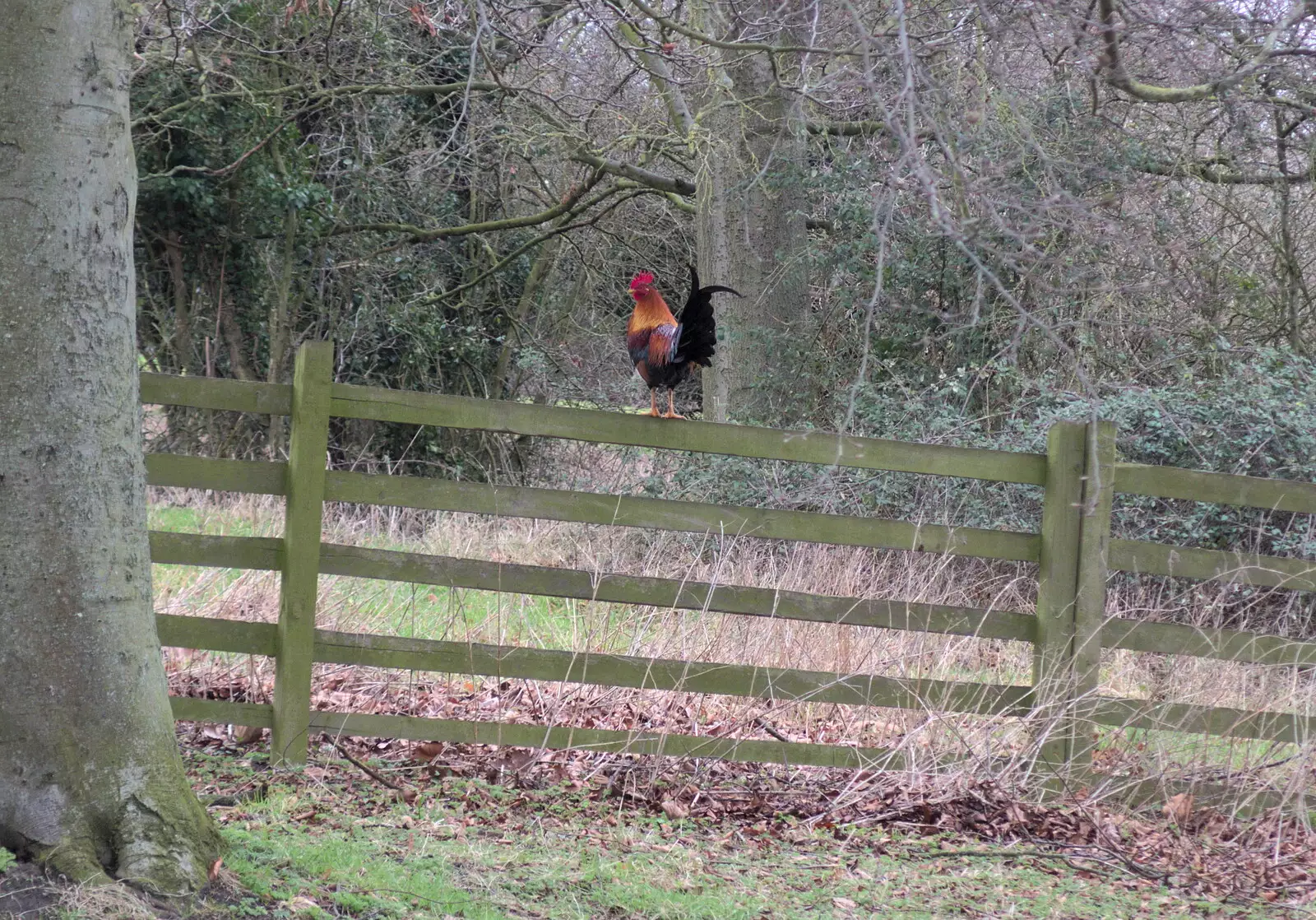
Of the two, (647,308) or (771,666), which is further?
(647,308)

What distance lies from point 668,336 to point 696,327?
0.56 ft

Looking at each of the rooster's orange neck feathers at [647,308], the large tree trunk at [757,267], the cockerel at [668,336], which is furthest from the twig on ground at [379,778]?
the large tree trunk at [757,267]

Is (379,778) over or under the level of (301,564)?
under

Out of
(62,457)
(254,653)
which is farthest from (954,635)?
(62,457)

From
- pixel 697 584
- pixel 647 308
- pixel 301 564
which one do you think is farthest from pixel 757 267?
pixel 301 564

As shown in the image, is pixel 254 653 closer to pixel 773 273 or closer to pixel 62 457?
pixel 62 457

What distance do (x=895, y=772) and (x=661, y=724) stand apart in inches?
41.8

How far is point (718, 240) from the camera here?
10.2 metres

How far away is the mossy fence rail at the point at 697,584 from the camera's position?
4.14m

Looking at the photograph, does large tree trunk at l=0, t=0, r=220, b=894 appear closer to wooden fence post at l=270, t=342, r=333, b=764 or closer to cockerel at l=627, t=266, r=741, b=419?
wooden fence post at l=270, t=342, r=333, b=764

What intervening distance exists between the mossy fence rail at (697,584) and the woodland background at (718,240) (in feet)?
7.14

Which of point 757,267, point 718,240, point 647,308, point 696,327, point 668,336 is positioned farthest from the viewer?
point 718,240

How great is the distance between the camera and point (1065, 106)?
350 inches

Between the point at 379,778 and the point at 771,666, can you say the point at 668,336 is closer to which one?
the point at 771,666
